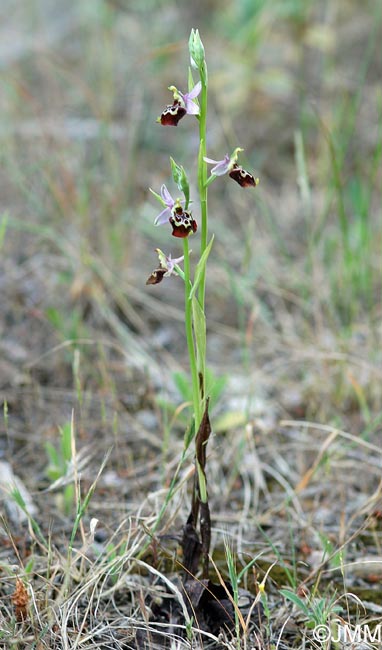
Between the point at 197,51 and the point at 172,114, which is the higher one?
the point at 197,51

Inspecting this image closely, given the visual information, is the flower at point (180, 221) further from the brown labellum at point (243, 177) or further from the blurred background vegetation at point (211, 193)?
the blurred background vegetation at point (211, 193)

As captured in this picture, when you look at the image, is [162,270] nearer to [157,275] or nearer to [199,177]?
[157,275]

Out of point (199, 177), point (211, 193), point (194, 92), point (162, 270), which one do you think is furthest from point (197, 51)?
point (211, 193)

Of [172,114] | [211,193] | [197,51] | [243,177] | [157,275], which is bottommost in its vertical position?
[157,275]

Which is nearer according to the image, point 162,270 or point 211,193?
point 162,270

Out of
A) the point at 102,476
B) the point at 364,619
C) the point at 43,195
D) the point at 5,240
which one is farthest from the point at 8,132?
the point at 364,619

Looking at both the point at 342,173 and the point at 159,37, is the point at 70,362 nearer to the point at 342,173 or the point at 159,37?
the point at 342,173

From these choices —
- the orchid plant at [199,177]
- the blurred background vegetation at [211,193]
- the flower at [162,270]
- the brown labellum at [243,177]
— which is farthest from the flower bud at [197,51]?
the blurred background vegetation at [211,193]
